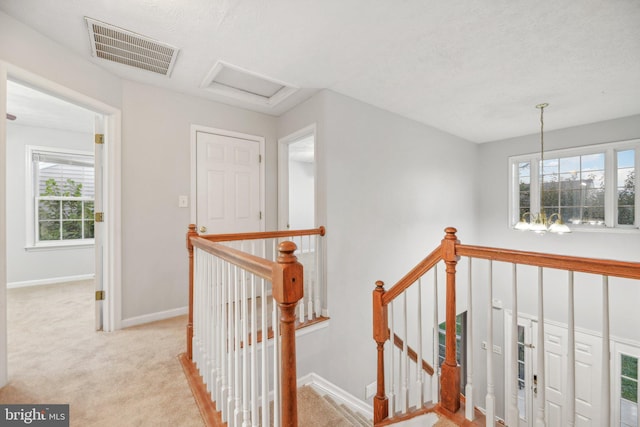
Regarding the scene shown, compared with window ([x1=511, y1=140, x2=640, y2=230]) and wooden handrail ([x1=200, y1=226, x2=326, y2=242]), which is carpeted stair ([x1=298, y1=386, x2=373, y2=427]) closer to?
wooden handrail ([x1=200, y1=226, x2=326, y2=242])

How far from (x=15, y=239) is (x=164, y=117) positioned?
3.29 metres

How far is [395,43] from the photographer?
2078mm

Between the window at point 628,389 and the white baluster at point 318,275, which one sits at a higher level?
the white baluster at point 318,275

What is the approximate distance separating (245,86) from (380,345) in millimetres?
2854

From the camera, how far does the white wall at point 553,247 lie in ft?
11.8

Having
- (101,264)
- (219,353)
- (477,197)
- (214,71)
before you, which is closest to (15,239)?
(101,264)

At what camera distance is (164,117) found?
2.80 m

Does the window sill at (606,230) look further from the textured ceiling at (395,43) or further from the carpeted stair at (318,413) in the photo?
the carpeted stair at (318,413)

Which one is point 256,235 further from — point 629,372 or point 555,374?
point 629,372

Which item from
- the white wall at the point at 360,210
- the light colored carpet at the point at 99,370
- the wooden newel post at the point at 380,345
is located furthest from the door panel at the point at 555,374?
the light colored carpet at the point at 99,370

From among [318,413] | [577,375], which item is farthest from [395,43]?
[577,375]

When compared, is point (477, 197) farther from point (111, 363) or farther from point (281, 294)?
point (111, 363)

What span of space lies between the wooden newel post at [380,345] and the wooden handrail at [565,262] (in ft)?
2.35

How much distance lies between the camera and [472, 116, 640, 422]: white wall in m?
3.61
